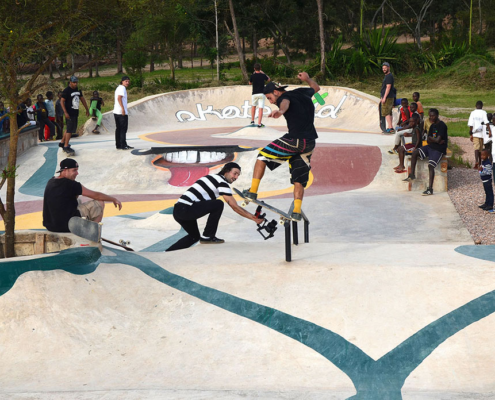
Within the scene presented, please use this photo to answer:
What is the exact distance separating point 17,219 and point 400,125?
829 centimetres

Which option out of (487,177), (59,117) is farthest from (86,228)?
(59,117)

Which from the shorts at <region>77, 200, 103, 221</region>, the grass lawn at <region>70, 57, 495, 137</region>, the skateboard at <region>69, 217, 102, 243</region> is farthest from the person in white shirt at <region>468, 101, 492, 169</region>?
the grass lawn at <region>70, 57, 495, 137</region>

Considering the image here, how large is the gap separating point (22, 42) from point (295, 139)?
3166 millimetres

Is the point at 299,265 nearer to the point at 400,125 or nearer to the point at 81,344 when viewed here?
the point at 81,344

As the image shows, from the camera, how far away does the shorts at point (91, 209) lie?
21.3 ft

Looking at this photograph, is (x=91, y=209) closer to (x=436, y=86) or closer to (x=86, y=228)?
Result: (x=86, y=228)

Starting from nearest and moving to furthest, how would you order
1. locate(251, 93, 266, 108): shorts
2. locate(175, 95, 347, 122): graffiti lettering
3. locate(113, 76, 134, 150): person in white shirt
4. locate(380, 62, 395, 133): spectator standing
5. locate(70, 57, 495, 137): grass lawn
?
locate(113, 76, 134, 150): person in white shirt → locate(380, 62, 395, 133): spectator standing → locate(251, 93, 266, 108): shorts → locate(175, 95, 347, 122): graffiti lettering → locate(70, 57, 495, 137): grass lawn

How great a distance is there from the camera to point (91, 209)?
657 centimetres

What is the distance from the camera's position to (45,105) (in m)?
17.7

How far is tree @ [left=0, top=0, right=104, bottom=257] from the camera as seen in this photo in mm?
5711

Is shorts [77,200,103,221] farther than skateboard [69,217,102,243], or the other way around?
shorts [77,200,103,221]

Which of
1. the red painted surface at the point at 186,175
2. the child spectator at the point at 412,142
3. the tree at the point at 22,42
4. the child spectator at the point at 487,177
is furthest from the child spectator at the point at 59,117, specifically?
the child spectator at the point at 487,177

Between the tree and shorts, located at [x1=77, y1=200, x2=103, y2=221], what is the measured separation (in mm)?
793

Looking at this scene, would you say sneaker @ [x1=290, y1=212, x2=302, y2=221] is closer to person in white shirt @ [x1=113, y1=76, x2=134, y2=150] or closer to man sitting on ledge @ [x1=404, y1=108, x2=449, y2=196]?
man sitting on ledge @ [x1=404, y1=108, x2=449, y2=196]
